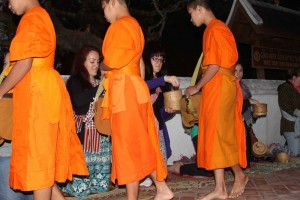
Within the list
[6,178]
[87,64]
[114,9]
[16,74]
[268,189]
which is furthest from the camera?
[268,189]

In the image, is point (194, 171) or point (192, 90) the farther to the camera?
point (194, 171)

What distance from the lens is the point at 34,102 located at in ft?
10.0

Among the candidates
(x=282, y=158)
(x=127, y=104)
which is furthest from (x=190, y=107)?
(x=282, y=158)

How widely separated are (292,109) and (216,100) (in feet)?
13.5

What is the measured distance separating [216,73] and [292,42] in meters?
6.48

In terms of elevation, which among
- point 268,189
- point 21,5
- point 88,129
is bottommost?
point 268,189

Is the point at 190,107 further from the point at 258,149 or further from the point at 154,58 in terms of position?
the point at 258,149

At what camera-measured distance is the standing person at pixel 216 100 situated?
13.3 ft

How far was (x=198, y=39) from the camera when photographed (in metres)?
16.9

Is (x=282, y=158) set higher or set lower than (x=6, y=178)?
lower

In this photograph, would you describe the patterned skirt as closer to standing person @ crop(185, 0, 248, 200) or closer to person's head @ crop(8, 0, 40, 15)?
standing person @ crop(185, 0, 248, 200)

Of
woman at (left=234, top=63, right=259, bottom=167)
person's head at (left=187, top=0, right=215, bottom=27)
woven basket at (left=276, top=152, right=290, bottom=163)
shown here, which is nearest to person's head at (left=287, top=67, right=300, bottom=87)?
woven basket at (left=276, top=152, right=290, bottom=163)

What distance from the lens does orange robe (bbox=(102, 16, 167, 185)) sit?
3412 millimetres

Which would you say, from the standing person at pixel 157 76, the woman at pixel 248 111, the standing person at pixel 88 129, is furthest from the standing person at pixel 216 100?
the woman at pixel 248 111
